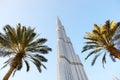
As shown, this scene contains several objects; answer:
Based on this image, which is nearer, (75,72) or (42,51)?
(42,51)

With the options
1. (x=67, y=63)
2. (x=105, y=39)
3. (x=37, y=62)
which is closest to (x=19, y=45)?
(x=37, y=62)

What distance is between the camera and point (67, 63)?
296 feet

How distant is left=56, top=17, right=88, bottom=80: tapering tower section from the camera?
7938cm

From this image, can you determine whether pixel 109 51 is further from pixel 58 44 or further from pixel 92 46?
pixel 58 44

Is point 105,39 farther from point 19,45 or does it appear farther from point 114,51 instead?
point 19,45

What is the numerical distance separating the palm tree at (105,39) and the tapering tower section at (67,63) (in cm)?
4679

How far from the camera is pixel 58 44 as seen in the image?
96.6 meters

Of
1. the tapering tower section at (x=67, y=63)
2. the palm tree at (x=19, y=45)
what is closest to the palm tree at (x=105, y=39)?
the palm tree at (x=19, y=45)

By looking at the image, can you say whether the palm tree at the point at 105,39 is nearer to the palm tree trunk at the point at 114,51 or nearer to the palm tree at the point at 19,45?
the palm tree trunk at the point at 114,51

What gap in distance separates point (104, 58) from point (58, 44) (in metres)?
71.0

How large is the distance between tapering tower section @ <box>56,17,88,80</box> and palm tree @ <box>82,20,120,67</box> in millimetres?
46792

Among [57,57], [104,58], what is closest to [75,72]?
[57,57]

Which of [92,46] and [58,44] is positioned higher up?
[58,44]

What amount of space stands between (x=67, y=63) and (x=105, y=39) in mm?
67191
